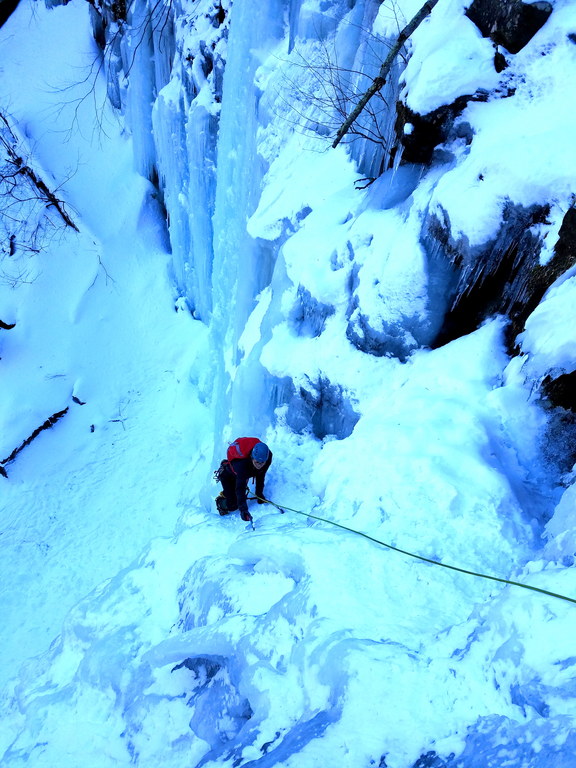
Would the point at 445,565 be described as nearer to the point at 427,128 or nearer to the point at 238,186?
the point at 427,128

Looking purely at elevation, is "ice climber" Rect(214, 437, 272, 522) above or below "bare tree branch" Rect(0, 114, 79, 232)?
below

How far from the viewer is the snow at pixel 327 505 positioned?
5.79 feet

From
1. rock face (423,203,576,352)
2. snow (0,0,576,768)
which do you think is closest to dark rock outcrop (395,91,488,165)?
snow (0,0,576,768)

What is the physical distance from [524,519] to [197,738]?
1.95 m

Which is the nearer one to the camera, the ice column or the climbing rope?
the climbing rope

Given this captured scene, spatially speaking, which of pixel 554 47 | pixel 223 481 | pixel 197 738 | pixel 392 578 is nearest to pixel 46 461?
pixel 223 481

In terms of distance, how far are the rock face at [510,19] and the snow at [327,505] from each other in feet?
0.31

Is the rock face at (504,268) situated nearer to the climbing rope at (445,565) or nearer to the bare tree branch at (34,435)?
the climbing rope at (445,565)

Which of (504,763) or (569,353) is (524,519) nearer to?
(569,353)

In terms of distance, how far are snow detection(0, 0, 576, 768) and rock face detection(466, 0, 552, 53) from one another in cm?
10

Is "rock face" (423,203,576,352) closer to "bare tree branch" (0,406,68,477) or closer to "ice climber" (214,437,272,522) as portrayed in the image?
"ice climber" (214,437,272,522)

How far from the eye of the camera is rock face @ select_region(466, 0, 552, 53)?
3138 millimetres

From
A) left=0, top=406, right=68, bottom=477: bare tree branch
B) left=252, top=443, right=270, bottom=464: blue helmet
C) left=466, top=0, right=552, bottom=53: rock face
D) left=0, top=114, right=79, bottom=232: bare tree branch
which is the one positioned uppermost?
left=0, top=114, right=79, bottom=232: bare tree branch

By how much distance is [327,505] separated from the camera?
3.11m
